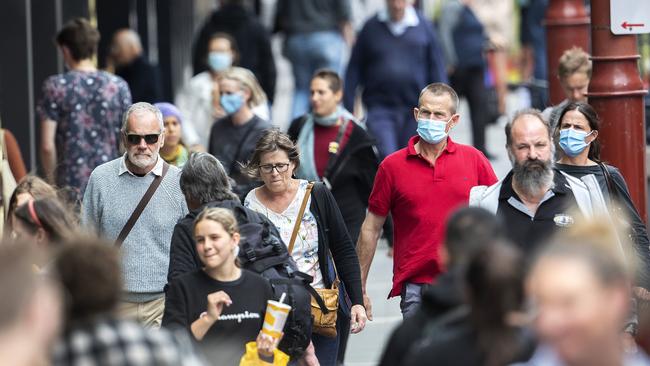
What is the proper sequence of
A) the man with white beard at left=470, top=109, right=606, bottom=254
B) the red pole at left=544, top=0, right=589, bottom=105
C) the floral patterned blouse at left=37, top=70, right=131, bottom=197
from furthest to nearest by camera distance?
the red pole at left=544, top=0, right=589, bottom=105 < the floral patterned blouse at left=37, top=70, right=131, bottom=197 < the man with white beard at left=470, top=109, right=606, bottom=254

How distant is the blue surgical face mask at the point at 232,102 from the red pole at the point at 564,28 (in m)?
3.09

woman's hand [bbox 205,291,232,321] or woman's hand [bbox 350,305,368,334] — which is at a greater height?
woman's hand [bbox 205,291,232,321]

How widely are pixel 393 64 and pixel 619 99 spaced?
4.06 meters

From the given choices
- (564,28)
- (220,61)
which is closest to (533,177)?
(564,28)

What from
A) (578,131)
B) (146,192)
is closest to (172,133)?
(146,192)

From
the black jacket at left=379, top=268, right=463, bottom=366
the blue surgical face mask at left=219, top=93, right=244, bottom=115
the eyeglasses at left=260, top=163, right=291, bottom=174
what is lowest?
the black jacket at left=379, top=268, right=463, bottom=366

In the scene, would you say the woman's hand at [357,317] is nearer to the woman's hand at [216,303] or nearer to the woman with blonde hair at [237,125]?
the woman's hand at [216,303]

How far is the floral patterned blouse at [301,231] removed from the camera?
8023 millimetres

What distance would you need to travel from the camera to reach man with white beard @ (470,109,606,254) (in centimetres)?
742

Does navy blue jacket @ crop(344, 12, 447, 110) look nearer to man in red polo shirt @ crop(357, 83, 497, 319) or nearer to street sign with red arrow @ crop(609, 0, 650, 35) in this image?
street sign with red arrow @ crop(609, 0, 650, 35)

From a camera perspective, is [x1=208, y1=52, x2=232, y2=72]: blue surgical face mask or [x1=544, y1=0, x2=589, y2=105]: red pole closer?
[x1=544, y1=0, x2=589, y2=105]: red pole

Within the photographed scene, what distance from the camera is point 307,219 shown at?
26.4 ft

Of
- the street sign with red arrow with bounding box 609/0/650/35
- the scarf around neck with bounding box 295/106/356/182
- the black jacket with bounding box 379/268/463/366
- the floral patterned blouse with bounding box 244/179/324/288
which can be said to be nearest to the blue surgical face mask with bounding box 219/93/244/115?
the scarf around neck with bounding box 295/106/356/182

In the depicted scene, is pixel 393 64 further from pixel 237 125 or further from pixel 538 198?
pixel 538 198
